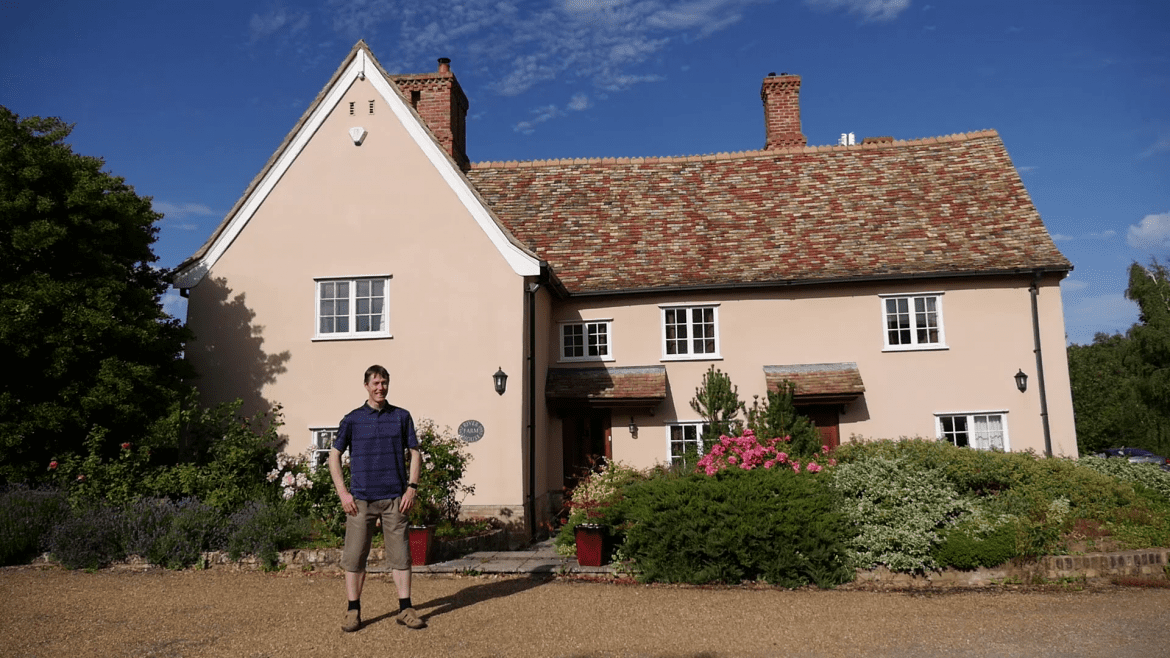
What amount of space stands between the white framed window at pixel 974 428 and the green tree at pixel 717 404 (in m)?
4.09

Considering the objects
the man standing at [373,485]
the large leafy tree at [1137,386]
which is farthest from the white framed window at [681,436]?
the large leafy tree at [1137,386]

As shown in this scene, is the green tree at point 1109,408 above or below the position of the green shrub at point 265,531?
above

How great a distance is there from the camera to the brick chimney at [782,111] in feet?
66.8

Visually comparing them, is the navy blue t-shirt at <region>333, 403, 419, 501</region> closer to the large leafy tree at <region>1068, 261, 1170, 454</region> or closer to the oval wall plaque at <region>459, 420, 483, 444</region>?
the oval wall plaque at <region>459, 420, 483, 444</region>

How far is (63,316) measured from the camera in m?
11.4

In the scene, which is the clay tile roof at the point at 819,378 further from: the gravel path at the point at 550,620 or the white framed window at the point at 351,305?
the white framed window at the point at 351,305

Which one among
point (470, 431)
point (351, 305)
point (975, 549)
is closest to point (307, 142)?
point (351, 305)

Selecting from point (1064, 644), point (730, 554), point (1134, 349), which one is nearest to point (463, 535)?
point (730, 554)

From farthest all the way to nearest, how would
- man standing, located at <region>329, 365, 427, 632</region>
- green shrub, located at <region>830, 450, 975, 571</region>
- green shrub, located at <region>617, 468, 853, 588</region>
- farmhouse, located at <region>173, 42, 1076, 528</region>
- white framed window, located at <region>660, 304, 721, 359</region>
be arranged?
1. white framed window, located at <region>660, 304, 721, 359</region>
2. farmhouse, located at <region>173, 42, 1076, 528</region>
3. green shrub, located at <region>830, 450, 975, 571</region>
4. green shrub, located at <region>617, 468, 853, 588</region>
5. man standing, located at <region>329, 365, 427, 632</region>

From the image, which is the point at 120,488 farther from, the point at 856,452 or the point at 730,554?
the point at 856,452

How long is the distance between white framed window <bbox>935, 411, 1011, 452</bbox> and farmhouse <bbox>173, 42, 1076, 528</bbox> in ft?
0.12

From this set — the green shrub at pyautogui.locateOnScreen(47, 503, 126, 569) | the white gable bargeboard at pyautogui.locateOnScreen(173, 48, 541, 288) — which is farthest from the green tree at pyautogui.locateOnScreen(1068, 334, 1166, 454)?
the green shrub at pyautogui.locateOnScreen(47, 503, 126, 569)

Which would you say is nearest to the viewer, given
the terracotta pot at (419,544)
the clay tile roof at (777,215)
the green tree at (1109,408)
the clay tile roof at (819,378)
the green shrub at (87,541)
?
the green shrub at (87,541)

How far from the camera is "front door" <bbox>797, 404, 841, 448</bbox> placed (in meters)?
15.6
